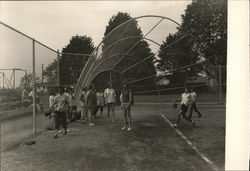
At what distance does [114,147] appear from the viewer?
7824 mm

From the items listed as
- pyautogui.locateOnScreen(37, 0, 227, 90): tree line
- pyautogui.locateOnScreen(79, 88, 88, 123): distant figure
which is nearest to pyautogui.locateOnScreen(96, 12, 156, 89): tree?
pyautogui.locateOnScreen(37, 0, 227, 90): tree line

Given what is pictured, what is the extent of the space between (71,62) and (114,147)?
770cm

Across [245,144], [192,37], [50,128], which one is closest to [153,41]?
[192,37]

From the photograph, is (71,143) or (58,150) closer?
(58,150)

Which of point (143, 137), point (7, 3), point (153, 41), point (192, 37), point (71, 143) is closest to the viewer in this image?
point (7, 3)

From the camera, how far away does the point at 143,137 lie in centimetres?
905

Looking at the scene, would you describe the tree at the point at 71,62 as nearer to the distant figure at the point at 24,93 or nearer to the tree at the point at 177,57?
the distant figure at the point at 24,93

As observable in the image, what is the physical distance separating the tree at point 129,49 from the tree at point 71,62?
2.95 feet

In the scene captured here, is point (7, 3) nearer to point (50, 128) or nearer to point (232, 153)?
point (232, 153)

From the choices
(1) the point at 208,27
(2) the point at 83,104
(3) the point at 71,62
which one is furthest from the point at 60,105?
(3) the point at 71,62

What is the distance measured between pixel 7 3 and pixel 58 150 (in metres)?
3.52

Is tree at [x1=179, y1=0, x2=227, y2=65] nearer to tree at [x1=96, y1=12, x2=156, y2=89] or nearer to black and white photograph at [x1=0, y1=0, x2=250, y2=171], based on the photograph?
black and white photograph at [x1=0, y1=0, x2=250, y2=171]

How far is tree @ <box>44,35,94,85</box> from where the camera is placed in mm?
12645

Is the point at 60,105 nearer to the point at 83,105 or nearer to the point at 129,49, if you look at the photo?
the point at 83,105
